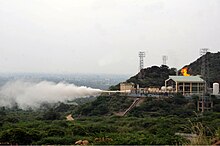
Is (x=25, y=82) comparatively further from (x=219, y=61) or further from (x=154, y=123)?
(x=219, y=61)

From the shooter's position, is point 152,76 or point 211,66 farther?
point 211,66

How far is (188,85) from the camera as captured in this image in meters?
42.0

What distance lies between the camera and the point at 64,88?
122ft

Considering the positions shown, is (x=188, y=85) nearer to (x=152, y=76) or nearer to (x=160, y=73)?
(x=152, y=76)


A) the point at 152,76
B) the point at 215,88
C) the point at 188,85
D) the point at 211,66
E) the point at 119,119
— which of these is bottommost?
the point at 119,119

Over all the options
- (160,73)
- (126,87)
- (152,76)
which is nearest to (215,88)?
(126,87)

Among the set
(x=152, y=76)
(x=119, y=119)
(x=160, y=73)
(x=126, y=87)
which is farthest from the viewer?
(x=160, y=73)

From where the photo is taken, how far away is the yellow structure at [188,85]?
41.5 metres

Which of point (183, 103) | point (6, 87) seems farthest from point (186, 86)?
point (6, 87)

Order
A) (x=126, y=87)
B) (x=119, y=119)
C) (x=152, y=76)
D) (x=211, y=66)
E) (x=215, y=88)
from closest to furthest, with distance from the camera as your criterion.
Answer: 1. (x=119, y=119)
2. (x=215, y=88)
3. (x=126, y=87)
4. (x=152, y=76)
5. (x=211, y=66)

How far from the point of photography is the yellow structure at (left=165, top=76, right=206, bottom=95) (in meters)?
41.5

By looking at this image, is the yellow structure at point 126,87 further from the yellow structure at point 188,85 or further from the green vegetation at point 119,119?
the yellow structure at point 188,85

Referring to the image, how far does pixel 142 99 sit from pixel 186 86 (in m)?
6.16

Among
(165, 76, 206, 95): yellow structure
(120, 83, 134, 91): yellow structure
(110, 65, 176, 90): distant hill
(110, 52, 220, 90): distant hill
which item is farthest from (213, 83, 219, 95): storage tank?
(120, 83, 134, 91): yellow structure
